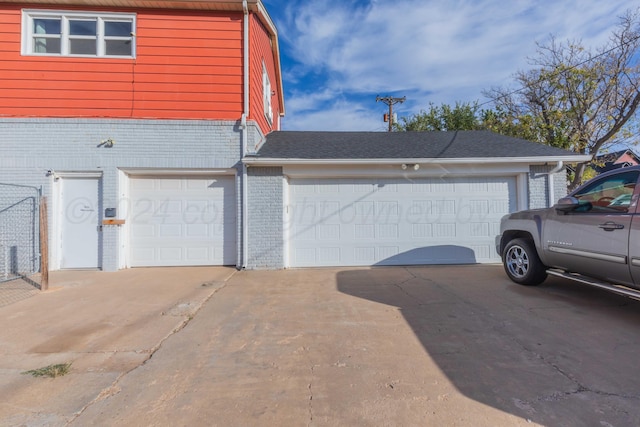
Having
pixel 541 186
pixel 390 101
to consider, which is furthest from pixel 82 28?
pixel 390 101

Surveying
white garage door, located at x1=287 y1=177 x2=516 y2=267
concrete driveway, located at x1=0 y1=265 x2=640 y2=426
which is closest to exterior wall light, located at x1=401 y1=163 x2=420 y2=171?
white garage door, located at x1=287 y1=177 x2=516 y2=267

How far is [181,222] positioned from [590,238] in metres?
7.47

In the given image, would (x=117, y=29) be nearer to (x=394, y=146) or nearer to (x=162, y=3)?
(x=162, y=3)

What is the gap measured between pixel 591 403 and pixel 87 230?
28.8 feet

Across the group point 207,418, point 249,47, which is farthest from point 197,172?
point 207,418

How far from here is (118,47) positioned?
295 inches

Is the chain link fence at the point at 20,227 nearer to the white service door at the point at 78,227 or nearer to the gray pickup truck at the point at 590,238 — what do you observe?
the white service door at the point at 78,227

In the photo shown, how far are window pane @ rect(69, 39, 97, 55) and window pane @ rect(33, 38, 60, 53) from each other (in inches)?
12.7

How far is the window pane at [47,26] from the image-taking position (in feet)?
24.3

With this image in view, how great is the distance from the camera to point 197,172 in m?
7.42

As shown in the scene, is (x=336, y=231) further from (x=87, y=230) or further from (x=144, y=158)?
(x=87, y=230)

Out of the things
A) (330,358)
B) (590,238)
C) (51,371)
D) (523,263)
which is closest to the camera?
(51,371)

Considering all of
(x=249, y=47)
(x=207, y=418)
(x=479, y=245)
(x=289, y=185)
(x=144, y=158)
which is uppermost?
(x=249, y=47)

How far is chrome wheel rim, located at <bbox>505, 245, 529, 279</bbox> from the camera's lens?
17.6ft
